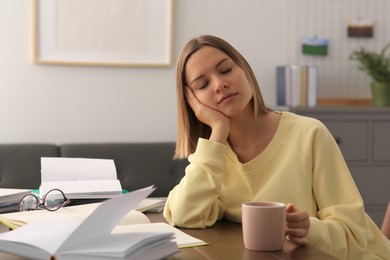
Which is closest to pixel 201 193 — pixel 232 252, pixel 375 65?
pixel 232 252

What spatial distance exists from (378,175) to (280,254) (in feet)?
8.61

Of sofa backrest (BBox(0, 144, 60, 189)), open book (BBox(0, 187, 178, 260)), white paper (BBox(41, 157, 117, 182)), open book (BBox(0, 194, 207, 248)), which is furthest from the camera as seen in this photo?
sofa backrest (BBox(0, 144, 60, 189))

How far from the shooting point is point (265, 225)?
117 centimetres

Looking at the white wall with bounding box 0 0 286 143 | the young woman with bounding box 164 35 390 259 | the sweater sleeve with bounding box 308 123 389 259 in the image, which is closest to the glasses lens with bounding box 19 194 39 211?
the young woman with bounding box 164 35 390 259

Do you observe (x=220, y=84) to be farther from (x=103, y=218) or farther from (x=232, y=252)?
(x=103, y=218)

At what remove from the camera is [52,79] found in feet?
11.8

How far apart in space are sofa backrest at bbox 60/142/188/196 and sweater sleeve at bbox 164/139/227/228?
5.63 feet

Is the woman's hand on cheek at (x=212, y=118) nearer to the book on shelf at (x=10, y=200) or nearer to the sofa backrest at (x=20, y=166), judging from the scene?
the book on shelf at (x=10, y=200)

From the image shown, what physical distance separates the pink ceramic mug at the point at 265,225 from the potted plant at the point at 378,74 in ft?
9.19

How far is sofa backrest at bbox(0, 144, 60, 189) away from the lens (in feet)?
10.5

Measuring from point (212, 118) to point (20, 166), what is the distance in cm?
176

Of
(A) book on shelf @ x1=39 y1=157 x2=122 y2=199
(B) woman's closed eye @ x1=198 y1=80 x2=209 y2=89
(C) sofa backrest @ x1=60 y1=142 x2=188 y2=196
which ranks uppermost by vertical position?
(B) woman's closed eye @ x1=198 y1=80 x2=209 y2=89

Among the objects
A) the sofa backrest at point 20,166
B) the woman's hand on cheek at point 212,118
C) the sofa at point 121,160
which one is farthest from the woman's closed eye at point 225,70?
the sofa backrest at point 20,166

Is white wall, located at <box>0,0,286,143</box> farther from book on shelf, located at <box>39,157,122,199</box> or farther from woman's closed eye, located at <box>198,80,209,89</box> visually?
woman's closed eye, located at <box>198,80,209,89</box>
